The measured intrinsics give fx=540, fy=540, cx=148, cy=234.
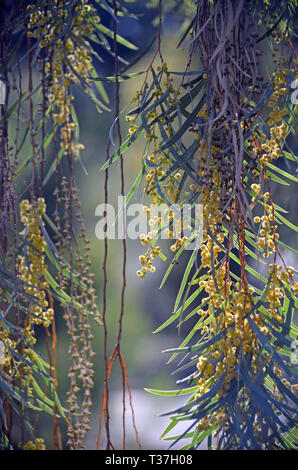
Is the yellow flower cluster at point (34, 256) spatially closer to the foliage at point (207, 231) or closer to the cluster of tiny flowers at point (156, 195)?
the foliage at point (207, 231)

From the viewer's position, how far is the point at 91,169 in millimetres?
2500

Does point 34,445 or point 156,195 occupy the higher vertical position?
point 156,195

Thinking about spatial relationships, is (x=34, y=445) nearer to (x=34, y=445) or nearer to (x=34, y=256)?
(x=34, y=445)

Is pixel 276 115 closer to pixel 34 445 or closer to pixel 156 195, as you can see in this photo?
pixel 156 195

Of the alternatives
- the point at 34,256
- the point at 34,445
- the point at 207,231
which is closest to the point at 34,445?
the point at 34,445

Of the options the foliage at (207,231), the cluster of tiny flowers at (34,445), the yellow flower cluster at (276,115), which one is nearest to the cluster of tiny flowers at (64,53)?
the foliage at (207,231)

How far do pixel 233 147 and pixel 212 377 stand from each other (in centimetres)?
35

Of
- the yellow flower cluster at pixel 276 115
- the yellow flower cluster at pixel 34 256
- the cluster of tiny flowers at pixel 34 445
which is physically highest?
the yellow flower cluster at pixel 276 115

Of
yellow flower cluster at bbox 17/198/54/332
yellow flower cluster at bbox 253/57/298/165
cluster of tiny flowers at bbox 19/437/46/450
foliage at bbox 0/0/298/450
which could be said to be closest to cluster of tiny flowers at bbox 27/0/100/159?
foliage at bbox 0/0/298/450

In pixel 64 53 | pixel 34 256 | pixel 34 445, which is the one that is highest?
pixel 64 53

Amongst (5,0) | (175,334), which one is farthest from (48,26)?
(175,334)

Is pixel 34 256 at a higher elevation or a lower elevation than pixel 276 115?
lower
